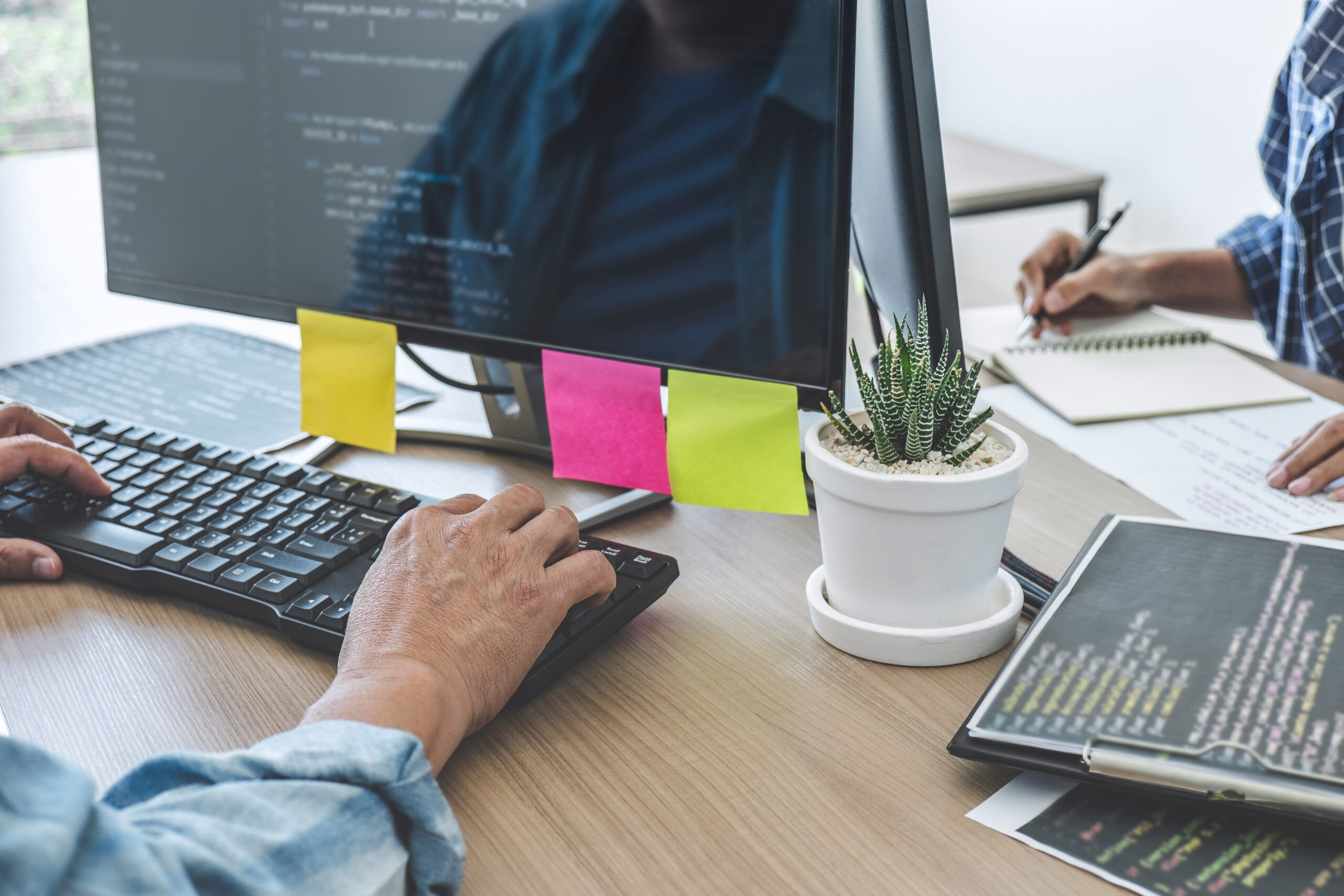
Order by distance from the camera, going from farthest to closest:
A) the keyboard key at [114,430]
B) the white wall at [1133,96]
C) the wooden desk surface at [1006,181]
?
1. the white wall at [1133,96]
2. the wooden desk surface at [1006,181]
3. the keyboard key at [114,430]

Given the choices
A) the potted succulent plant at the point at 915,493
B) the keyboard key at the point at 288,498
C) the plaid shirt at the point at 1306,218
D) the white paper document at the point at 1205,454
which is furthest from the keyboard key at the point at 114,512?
the plaid shirt at the point at 1306,218

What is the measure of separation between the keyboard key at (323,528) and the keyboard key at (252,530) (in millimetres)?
31

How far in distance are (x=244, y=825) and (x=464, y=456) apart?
0.48 m

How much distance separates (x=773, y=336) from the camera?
708 mm

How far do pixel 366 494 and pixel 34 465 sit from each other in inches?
9.9

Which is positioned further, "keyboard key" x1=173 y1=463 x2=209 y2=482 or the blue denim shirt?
"keyboard key" x1=173 y1=463 x2=209 y2=482

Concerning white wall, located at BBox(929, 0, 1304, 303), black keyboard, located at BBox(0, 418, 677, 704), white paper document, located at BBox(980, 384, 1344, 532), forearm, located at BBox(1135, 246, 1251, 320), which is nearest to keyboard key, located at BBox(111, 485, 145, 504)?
black keyboard, located at BBox(0, 418, 677, 704)

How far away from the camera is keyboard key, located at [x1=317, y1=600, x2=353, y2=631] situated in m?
0.62

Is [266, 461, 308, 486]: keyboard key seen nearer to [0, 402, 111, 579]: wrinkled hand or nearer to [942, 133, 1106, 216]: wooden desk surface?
[0, 402, 111, 579]: wrinkled hand

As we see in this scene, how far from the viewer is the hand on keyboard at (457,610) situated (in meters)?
0.53

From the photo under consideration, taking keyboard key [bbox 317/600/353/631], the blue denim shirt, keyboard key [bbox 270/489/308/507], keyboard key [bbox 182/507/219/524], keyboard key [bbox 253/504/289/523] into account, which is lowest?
keyboard key [bbox 317/600/353/631]

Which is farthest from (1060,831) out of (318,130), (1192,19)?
(1192,19)

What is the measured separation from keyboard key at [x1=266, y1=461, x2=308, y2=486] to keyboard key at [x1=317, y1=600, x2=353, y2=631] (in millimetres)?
174

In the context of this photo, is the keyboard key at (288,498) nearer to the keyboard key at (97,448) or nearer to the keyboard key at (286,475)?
the keyboard key at (286,475)
